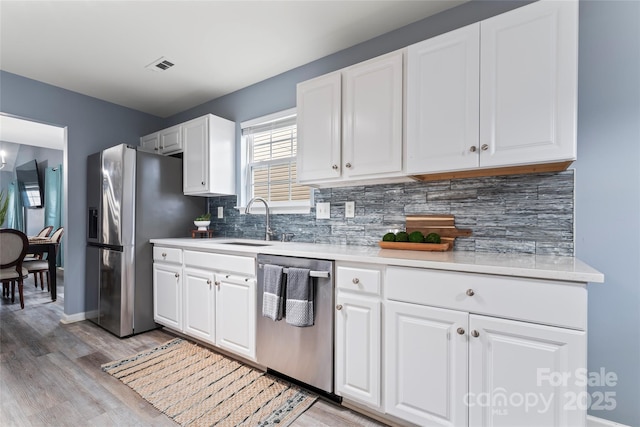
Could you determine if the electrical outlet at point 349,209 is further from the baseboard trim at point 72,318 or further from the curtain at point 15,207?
the curtain at point 15,207

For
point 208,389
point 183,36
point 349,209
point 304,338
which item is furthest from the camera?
point 349,209

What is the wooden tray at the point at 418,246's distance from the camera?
5.98ft

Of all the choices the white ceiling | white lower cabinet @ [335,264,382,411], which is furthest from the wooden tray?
the white ceiling

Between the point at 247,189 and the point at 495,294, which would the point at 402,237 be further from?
the point at 247,189

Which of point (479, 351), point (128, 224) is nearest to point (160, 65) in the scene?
point (128, 224)

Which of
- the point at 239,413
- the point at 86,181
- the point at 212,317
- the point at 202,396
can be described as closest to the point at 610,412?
the point at 239,413

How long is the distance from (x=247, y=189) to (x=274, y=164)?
46cm

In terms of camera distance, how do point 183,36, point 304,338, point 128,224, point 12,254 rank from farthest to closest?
point 12,254
point 128,224
point 183,36
point 304,338

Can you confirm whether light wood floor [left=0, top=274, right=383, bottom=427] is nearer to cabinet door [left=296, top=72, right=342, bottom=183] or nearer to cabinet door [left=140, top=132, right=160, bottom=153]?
cabinet door [left=296, top=72, right=342, bottom=183]

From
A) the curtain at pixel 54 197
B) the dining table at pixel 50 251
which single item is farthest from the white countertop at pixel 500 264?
the curtain at pixel 54 197

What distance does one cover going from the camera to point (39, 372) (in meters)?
2.17

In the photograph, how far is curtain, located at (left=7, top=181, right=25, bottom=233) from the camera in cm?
645

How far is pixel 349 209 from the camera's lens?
7.88 feet

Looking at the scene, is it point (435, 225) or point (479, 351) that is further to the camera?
point (435, 225)
